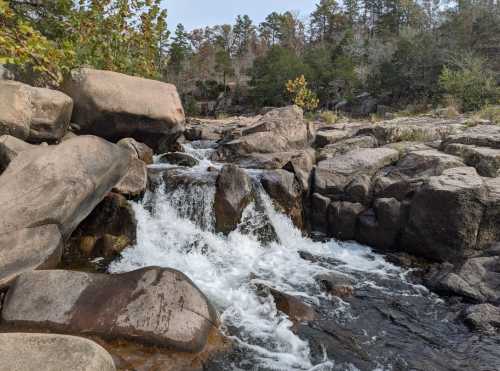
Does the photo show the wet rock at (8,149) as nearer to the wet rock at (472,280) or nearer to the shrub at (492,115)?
the wet rock at (472,280)

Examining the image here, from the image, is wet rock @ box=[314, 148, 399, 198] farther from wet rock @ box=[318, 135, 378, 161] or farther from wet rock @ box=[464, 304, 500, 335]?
wet rock @ box=[464, 304, 500, 335]

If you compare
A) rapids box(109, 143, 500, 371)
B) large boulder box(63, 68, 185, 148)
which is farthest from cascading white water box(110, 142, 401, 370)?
large boulder box(63, 68, 185, 148)

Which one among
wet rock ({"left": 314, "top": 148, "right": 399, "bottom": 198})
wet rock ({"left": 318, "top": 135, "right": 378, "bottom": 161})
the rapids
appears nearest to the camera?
the rapids

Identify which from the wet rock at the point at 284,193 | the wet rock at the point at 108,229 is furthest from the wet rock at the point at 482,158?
the wet rock at the point at 108,229

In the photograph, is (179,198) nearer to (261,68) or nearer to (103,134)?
(103,134)

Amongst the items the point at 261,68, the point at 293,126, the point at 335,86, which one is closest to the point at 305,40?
the point at 261,68

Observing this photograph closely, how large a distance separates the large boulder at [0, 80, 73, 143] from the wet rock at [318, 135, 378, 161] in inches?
298

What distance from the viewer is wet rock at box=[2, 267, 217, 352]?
16.4ft

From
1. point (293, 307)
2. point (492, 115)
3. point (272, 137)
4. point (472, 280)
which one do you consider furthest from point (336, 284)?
point (492, 115)

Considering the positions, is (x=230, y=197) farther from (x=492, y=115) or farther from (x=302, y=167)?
(x=492, y=115)

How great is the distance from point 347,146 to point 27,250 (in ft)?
32.3

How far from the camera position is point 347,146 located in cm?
1290

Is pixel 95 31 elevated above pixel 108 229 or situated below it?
above

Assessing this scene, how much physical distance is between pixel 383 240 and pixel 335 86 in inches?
1085
